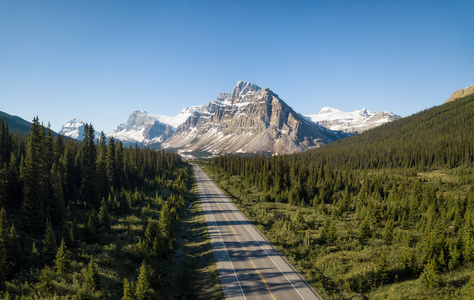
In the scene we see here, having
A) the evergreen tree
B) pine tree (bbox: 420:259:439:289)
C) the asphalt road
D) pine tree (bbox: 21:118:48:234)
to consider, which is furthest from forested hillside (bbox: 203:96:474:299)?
the evergreen tree

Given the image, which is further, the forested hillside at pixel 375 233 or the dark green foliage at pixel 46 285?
the forested hillside at pixel 375 233

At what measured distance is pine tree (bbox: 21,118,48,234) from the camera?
2997cm

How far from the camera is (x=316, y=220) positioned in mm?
48000

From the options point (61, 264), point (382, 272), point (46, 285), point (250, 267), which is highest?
point (61, 264)

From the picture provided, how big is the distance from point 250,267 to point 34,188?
33583mm

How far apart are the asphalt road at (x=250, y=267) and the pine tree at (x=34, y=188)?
25.5 meters

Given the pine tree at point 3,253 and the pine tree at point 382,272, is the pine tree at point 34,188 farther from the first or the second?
the pine tree at point 382,272

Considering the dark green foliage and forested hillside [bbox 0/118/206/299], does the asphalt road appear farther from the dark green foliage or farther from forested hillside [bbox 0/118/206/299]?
the dark green foliage

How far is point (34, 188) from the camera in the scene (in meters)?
32.0

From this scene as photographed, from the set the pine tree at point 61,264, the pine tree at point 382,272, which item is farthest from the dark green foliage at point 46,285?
the pine tree at point 382,272

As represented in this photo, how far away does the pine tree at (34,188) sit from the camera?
29969 mm

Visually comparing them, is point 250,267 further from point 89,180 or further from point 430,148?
point 430,148

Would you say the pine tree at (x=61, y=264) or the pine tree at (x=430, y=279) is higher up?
the pine tree at (x=61, y=264)

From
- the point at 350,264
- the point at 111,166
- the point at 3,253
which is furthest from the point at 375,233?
the point at 111,166
